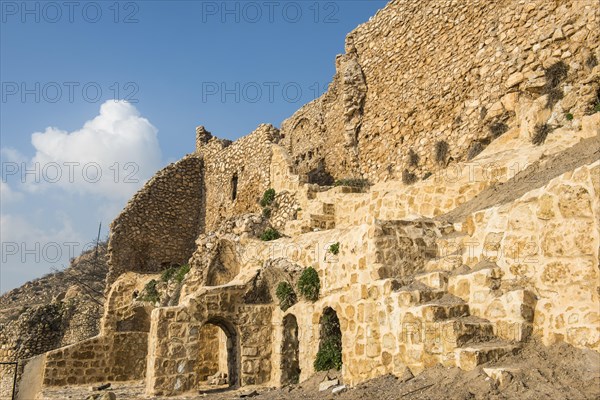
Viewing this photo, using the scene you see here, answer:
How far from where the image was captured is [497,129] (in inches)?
534

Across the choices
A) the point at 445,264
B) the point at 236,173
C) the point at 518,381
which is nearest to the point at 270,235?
the point at 445,264

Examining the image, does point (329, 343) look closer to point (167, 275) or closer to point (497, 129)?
point (497, 129)

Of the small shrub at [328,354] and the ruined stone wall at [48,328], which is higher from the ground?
the ruined stone wall at [48,328]

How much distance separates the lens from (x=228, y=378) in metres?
12.9

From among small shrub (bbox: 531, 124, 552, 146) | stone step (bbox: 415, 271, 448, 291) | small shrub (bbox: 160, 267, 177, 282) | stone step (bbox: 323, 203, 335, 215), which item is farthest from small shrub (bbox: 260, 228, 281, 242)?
stone step (bbox: 415, 271, 448, 291)

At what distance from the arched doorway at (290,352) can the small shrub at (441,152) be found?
6122 mm

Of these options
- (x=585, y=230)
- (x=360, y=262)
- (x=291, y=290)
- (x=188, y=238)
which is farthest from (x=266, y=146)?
(x=585, y=230)

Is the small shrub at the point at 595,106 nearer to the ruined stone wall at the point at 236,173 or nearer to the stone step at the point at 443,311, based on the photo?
the stone step at the point at 443,311

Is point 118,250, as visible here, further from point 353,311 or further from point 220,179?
point 353,311

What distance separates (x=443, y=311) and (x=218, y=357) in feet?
30.5

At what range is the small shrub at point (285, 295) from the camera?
39.0 feet

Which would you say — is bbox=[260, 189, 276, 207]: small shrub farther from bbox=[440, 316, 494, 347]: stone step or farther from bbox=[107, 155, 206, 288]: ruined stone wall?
bbox=[440, 316, 494, 347]: stone step

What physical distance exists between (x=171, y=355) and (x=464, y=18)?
461 inches

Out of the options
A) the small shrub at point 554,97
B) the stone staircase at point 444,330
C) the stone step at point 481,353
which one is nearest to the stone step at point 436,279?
the stone staircase at point 444,330
